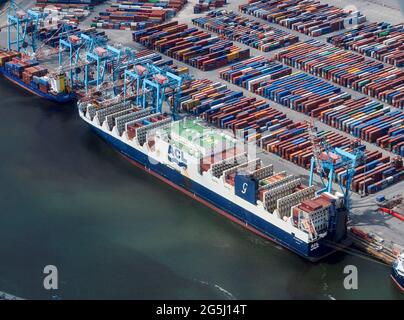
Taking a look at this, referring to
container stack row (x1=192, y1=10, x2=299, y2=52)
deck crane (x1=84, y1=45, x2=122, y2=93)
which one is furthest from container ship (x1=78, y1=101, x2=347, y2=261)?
container stack row (x1=192, y1=10, x2=299, y2=52)

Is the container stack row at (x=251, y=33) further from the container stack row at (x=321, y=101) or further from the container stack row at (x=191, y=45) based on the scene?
the container stack row at (x=321, y=101)

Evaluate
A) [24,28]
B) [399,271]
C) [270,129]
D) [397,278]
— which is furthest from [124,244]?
[24,28]

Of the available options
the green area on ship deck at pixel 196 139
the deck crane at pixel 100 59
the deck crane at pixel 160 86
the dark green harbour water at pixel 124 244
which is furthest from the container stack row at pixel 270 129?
the dark green harbour water at pixel 124 244

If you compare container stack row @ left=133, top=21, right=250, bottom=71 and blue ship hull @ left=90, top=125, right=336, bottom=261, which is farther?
container stack row @ left=133, top=21, right=250, bottom=71

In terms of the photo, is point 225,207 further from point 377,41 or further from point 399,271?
point 377,41

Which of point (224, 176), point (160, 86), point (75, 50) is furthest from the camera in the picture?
point (75, 50)

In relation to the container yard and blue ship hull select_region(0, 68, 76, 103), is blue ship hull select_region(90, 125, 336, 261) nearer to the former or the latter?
the container yard

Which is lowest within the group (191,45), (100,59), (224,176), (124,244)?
(124,244)
